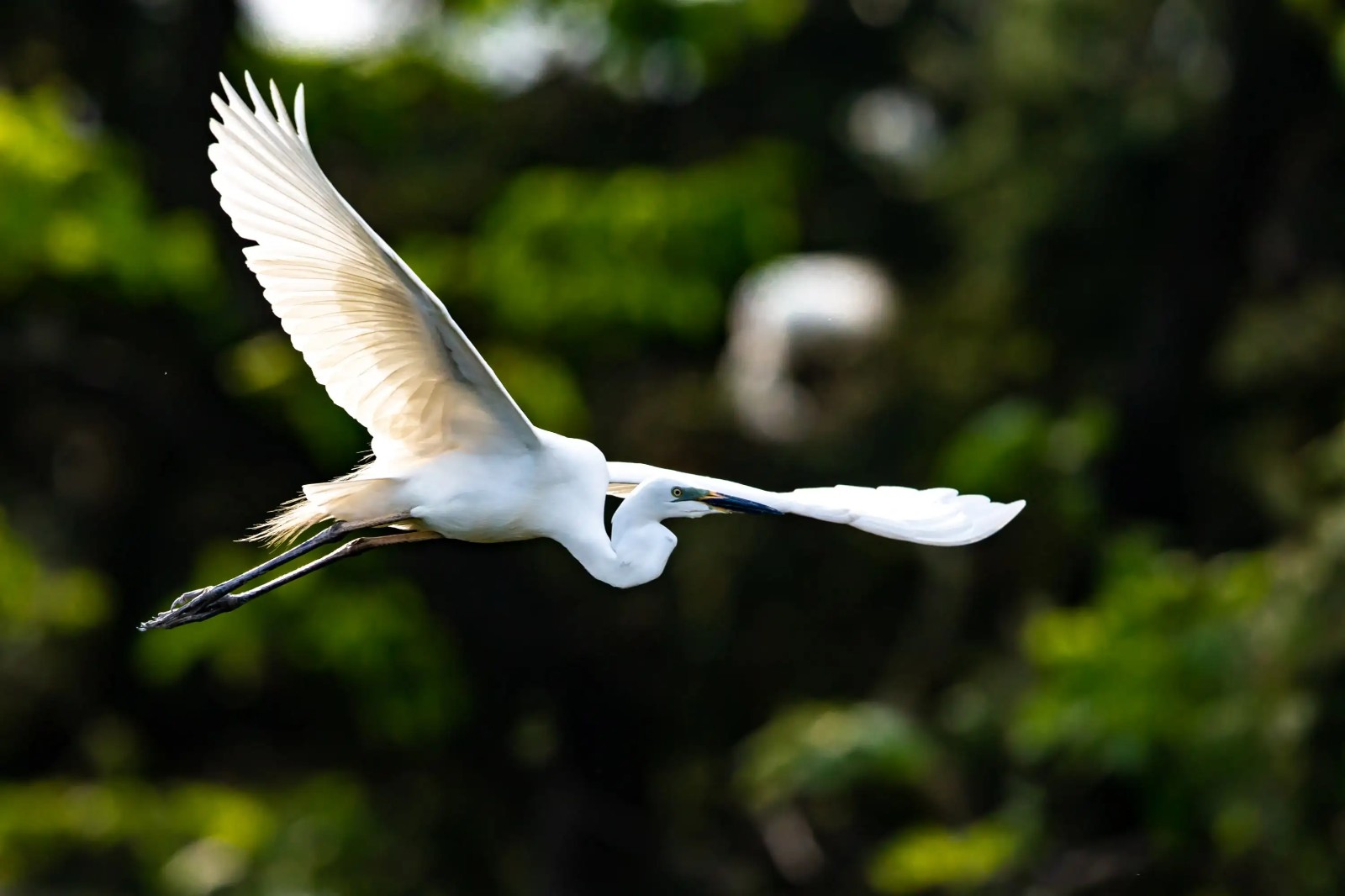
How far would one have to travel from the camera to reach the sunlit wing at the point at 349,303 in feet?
11.1

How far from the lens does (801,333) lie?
8898 millimetres

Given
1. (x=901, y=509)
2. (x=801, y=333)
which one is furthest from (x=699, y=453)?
(x=901, y=509)

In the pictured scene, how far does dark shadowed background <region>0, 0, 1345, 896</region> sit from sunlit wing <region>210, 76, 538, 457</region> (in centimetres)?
312

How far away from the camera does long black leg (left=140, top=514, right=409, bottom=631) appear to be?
3.90 metres

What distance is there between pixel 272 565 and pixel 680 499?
31.3 inches

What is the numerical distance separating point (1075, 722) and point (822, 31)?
171 inches

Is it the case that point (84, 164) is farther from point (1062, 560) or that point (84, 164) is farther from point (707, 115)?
point (1062, 560)

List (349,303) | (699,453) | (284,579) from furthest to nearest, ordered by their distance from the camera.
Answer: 1. (699,453)
2. (284,579)
3. (349,303)

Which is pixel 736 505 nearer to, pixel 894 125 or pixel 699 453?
pixel 699 453

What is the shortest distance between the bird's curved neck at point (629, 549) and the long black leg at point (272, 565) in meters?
0.38

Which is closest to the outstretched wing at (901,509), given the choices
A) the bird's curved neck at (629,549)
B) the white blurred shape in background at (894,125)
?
the bird's curved neck at (629,549)

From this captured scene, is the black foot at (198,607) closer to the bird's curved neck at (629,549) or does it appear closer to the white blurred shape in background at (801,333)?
the bird's curved neck at (629,549)

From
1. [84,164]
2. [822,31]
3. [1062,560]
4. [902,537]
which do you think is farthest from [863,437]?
[902,537]

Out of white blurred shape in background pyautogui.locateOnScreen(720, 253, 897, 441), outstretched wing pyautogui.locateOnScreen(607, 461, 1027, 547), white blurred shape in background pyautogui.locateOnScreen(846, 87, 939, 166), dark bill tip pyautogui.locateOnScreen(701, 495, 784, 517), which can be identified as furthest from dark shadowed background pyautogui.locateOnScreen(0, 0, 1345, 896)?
dark bill tip pyautogui.locateOnScreen(701, 495, 784, 517)
